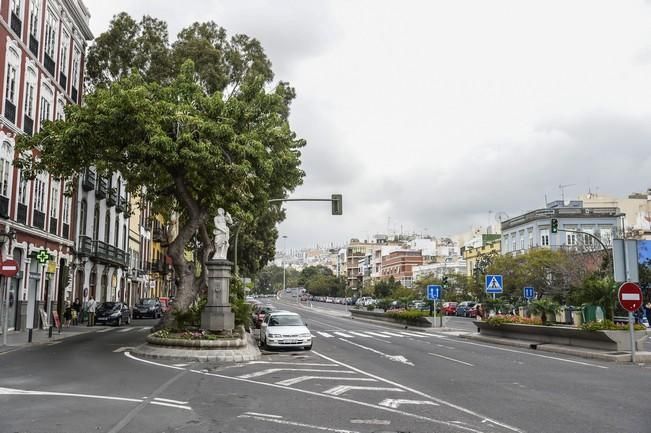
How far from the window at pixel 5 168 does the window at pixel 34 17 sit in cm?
641

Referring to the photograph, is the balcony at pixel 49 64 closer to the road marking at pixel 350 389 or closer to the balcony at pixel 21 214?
the balcony at pixel 21 214

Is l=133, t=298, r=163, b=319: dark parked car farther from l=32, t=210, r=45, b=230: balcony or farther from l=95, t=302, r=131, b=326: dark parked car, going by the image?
l=32, t=210, r=45, b=230: balcony

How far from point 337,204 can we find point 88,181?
766 inches

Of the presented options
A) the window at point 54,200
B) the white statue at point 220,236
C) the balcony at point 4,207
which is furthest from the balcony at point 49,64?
the white statue at point 220,236

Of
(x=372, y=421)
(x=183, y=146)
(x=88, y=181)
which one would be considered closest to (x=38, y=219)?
(x=88, y=181)

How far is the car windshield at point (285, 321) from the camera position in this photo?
2311 cm

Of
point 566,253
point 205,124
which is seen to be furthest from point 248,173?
point 566,253

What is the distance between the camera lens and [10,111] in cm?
2816

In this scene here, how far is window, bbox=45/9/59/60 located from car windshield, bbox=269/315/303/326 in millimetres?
20238

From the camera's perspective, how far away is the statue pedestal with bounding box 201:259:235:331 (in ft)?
68.5

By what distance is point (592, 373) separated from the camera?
15.4m

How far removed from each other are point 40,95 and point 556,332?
26.6 m

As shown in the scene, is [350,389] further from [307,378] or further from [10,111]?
[10,111]

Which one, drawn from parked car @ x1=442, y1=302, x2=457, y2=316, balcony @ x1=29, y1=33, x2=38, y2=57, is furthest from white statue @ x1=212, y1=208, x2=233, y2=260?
parked car @ x1=442, y1=302, x2=457, y2=316
